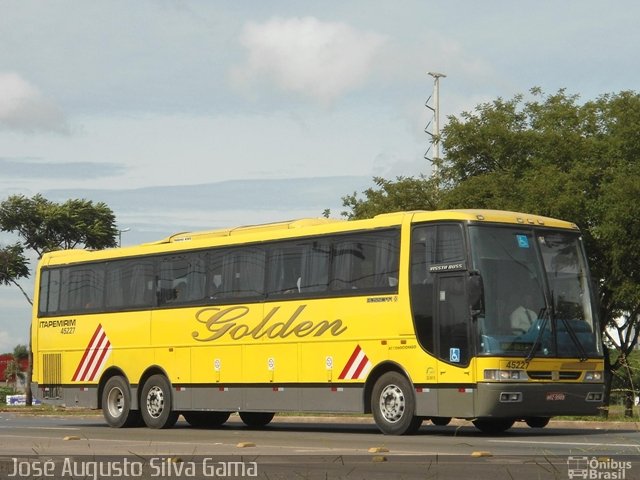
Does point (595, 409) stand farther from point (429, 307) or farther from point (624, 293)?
point (624, 293)

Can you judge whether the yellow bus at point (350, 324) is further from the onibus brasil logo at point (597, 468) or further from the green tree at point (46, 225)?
Answer: the green tree at point (46, 225)

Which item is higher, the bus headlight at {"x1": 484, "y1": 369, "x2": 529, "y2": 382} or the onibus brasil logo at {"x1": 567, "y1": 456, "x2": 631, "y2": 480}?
the bus headlight at {"x1": 484, "y1": 369, "x2": 529, "y2": 382}

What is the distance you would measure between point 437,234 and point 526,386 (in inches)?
106

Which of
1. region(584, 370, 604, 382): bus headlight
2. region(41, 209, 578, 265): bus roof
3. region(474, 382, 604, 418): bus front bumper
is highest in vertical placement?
region(41, 209, 578, 265): bus roof

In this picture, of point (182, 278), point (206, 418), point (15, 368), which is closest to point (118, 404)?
point (206, 418)

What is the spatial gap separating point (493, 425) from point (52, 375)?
10.7 m

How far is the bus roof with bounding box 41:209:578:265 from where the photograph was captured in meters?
21.5

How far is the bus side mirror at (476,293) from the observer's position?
20406 mm

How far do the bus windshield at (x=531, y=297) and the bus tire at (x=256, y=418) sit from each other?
24.3 feet

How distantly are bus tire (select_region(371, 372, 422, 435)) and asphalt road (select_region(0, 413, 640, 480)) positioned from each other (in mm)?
299

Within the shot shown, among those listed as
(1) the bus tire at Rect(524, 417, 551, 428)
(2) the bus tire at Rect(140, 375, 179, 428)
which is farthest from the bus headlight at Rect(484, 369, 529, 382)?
(2) the bus tire at Rect(140, 375, 179, 428)

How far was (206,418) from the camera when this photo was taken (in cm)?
2750

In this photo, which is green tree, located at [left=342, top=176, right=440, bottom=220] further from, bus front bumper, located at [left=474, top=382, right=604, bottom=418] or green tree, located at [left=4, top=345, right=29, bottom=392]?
green tree, located at [left=4, top=345, right=29, bottom=392]

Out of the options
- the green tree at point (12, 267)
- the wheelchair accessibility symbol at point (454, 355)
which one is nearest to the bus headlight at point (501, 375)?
the wheelchair accessibility symbol at point (454, 355)
